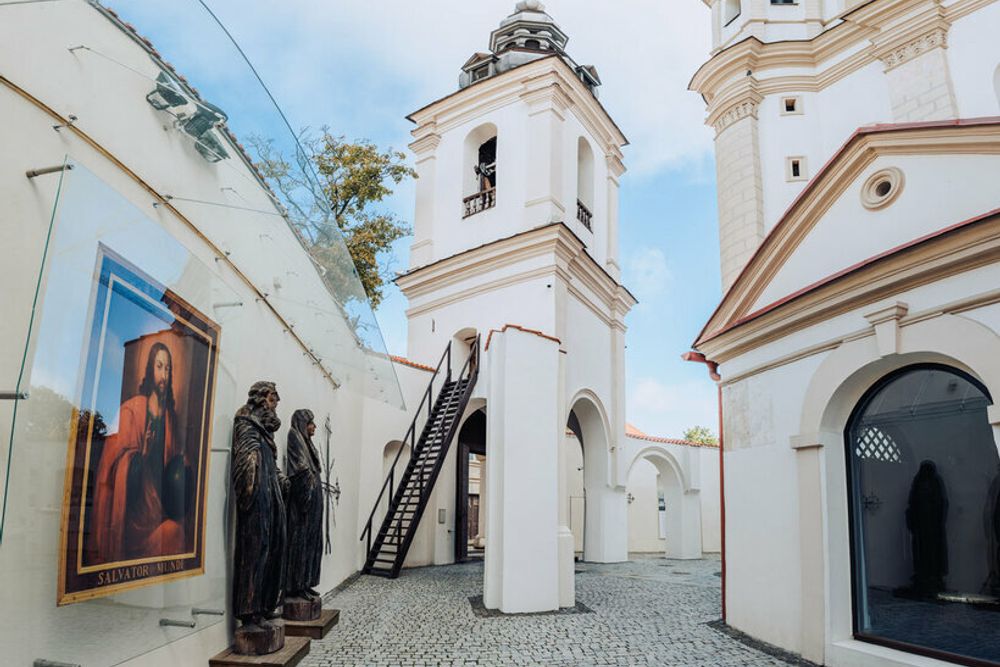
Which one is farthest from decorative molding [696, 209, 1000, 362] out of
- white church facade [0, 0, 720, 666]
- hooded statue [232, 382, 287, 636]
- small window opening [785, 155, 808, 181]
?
small window opening [785, 155, 808, 181]

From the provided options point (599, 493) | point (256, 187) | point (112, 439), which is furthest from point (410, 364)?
point (112, 439)

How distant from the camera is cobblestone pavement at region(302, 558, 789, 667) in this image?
6.80 metres

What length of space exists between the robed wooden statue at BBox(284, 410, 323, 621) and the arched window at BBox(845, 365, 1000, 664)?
514 centimetres

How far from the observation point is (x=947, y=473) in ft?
20.4

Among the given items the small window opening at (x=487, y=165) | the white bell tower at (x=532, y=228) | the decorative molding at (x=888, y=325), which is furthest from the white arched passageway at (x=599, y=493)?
the decorative molding at (x=888, y=325)

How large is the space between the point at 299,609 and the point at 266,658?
215 centimetres

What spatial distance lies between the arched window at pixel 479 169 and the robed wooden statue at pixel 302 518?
38.8 ft

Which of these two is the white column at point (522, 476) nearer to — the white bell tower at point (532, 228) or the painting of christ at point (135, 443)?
the white bell tower at point (532, 228)

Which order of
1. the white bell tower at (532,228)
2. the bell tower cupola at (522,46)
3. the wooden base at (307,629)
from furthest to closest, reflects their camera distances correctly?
the bell tower cupola at (522,46) → the white bell tower at (532,228) → the wooden base at (307,629)

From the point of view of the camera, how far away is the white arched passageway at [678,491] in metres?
20.5

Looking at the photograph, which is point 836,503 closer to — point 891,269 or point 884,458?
point 884,458

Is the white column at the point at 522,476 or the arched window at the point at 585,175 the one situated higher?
the arched window at the point at 585,175

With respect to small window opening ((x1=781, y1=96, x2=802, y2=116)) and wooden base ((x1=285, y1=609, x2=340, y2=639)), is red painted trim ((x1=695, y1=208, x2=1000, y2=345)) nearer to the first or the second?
wooden base ((x1=285, y1=609, x2=340, y2=639))

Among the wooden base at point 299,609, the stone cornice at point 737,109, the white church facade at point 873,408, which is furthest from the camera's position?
the stone cornice at point 737,109
